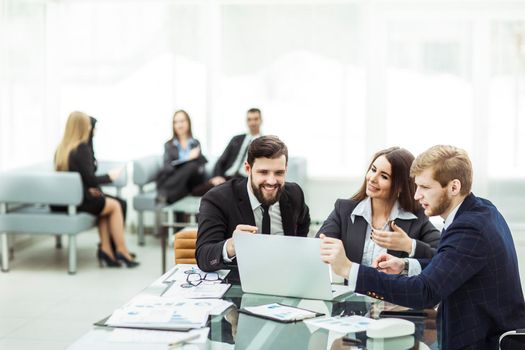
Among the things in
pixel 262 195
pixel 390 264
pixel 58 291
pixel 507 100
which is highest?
pixel 507 100

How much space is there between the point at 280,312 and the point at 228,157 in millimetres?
6077

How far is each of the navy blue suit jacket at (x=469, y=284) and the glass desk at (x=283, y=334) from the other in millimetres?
119

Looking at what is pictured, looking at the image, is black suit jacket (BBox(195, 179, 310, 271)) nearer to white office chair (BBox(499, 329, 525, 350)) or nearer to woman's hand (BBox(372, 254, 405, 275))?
woman's hand (BBox(372, 254, 405, 275))

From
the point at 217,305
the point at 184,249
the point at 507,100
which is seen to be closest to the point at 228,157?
the point at 507,100

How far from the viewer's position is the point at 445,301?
10.6 feet

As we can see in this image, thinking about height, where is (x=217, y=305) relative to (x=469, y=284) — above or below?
below

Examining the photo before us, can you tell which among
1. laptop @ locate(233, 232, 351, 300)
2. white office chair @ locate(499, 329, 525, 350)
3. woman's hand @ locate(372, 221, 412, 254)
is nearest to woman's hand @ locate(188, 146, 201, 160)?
woman's hand @ locate(372, 221, 412, 254)

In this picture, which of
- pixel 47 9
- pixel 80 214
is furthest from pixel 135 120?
pixel 80 214

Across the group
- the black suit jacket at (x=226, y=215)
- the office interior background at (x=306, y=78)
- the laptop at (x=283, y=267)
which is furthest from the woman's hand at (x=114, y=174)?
the laptop at (x=283, y=267)

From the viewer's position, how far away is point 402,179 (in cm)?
431

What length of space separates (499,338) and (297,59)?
704 cm

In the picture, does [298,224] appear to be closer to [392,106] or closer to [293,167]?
[293,167]

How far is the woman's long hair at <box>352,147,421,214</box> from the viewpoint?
4.28 metres

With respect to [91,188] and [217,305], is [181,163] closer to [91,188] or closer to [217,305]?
[91,188]
